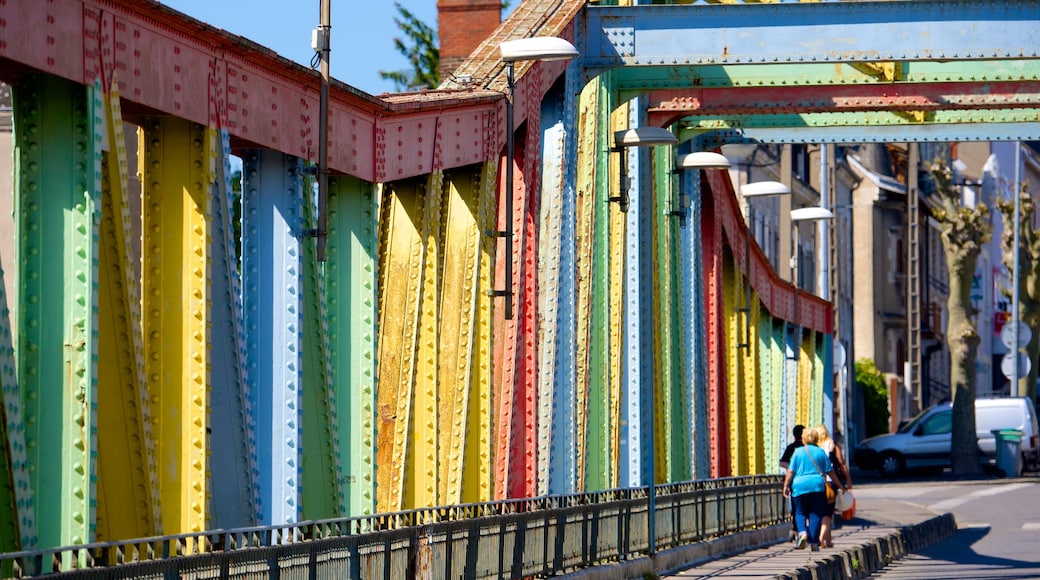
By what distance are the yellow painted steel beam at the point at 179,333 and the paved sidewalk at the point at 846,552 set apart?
782 cm

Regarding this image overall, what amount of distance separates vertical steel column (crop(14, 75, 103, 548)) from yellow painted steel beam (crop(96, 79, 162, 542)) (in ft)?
1.21

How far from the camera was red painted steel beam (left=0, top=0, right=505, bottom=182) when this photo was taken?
9875 millimetres

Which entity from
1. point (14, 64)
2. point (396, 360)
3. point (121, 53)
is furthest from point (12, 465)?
point (396, 360)

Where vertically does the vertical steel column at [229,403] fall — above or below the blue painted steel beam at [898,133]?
below

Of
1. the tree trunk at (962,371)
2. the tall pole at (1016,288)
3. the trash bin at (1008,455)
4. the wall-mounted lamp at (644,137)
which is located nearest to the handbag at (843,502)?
the wall-mounted lamp at (644,137)

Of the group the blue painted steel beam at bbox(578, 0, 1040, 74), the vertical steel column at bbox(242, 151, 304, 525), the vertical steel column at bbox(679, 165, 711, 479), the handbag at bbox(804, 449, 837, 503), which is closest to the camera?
the vertical steel column at bbox(242, 151, 304, 525)

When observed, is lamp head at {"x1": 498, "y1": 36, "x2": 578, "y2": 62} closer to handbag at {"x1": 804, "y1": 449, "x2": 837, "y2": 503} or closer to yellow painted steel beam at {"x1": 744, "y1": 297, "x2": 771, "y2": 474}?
handbag at {"x1": 804, "y1": 449, "x2": 837, "y2": 503}

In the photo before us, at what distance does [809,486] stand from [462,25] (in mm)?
6076

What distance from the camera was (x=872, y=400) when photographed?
216 ft

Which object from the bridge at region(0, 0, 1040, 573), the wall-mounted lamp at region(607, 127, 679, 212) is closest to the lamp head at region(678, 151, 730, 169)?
the bridge at region(0, 0, 1040, 573)

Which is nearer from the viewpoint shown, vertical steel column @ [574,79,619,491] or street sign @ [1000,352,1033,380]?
vertical steel column @ [574,79,619,491]

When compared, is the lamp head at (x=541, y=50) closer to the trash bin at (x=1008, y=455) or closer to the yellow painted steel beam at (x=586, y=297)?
the yellow painted steel beam at (x=586, y=297)

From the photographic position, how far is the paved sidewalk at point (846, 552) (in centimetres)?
1952

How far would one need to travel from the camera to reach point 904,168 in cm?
7712
